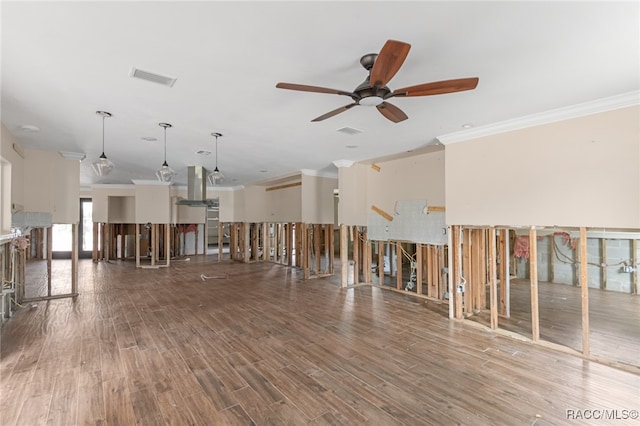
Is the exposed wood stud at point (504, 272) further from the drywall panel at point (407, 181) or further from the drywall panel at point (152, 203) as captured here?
the drywall panel at point (152, 203)

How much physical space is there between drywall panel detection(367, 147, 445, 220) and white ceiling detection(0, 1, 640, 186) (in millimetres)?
1437

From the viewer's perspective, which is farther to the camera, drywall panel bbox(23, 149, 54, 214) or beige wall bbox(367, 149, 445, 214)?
beige wall bbox(367, 149, 445, 214)

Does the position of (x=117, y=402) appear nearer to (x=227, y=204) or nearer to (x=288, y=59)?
(x=288, y=59)

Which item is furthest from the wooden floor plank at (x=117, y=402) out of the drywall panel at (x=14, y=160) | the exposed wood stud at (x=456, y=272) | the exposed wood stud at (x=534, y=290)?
the exposed wood stud at (x=534, y=290)

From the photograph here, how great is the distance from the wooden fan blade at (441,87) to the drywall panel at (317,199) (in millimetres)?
5038

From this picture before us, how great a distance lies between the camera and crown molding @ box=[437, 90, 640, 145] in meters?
2.82

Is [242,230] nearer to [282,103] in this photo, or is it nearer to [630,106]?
[282,103]

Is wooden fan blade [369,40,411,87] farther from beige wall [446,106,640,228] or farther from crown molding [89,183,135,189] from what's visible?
crown molding [89,183,135,189]

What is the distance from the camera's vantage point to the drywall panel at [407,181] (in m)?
5.17

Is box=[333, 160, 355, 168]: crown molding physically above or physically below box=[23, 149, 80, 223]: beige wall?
above

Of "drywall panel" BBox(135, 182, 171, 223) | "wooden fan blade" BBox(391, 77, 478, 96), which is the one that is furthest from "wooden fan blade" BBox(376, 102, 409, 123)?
"drywall panel" BBox(135, 182, 171, 223)

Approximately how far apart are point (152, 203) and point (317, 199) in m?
5.02

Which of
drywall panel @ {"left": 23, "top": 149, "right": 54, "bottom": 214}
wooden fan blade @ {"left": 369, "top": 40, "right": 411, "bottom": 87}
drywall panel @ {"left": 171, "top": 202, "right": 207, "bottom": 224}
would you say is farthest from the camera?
drywall panel @ {"left": 171, "top": 202, "right": 207, "bottom": 224}

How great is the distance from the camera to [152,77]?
2521 mm
